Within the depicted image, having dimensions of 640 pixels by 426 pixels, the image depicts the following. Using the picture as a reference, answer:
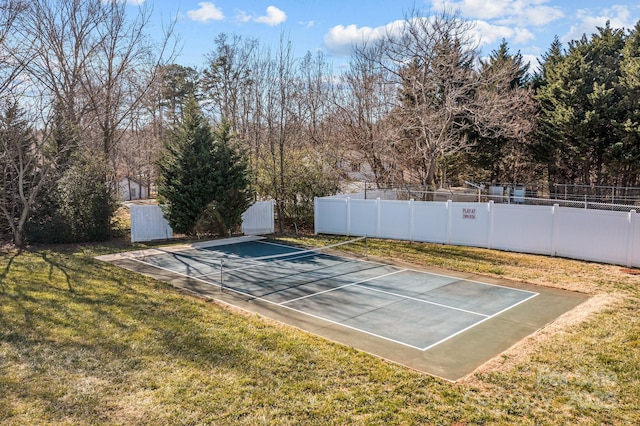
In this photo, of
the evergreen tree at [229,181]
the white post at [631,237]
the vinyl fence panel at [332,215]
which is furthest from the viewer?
the vinyl fence panel at [332,215]

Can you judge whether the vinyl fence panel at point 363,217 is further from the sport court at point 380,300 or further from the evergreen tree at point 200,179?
the evergreen tree at point 200,179

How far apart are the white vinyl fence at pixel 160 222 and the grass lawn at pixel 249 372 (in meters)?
7.81

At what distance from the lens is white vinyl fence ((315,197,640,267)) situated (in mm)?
13961

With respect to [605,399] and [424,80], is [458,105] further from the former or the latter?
[605,399]

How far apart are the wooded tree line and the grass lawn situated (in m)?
8.61

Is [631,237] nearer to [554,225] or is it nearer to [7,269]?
[554,225]

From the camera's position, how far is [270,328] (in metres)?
8.72

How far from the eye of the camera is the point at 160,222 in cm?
1903

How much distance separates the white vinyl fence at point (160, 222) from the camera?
18328 mm

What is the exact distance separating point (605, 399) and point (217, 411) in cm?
509

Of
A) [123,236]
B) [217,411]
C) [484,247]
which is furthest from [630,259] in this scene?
[123,236]

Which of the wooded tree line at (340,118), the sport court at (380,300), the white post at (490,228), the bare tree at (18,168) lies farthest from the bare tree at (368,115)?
the bare tree at (18,168)

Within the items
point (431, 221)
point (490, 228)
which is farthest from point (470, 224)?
point (431, 221)

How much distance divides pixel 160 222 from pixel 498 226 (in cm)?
1367
